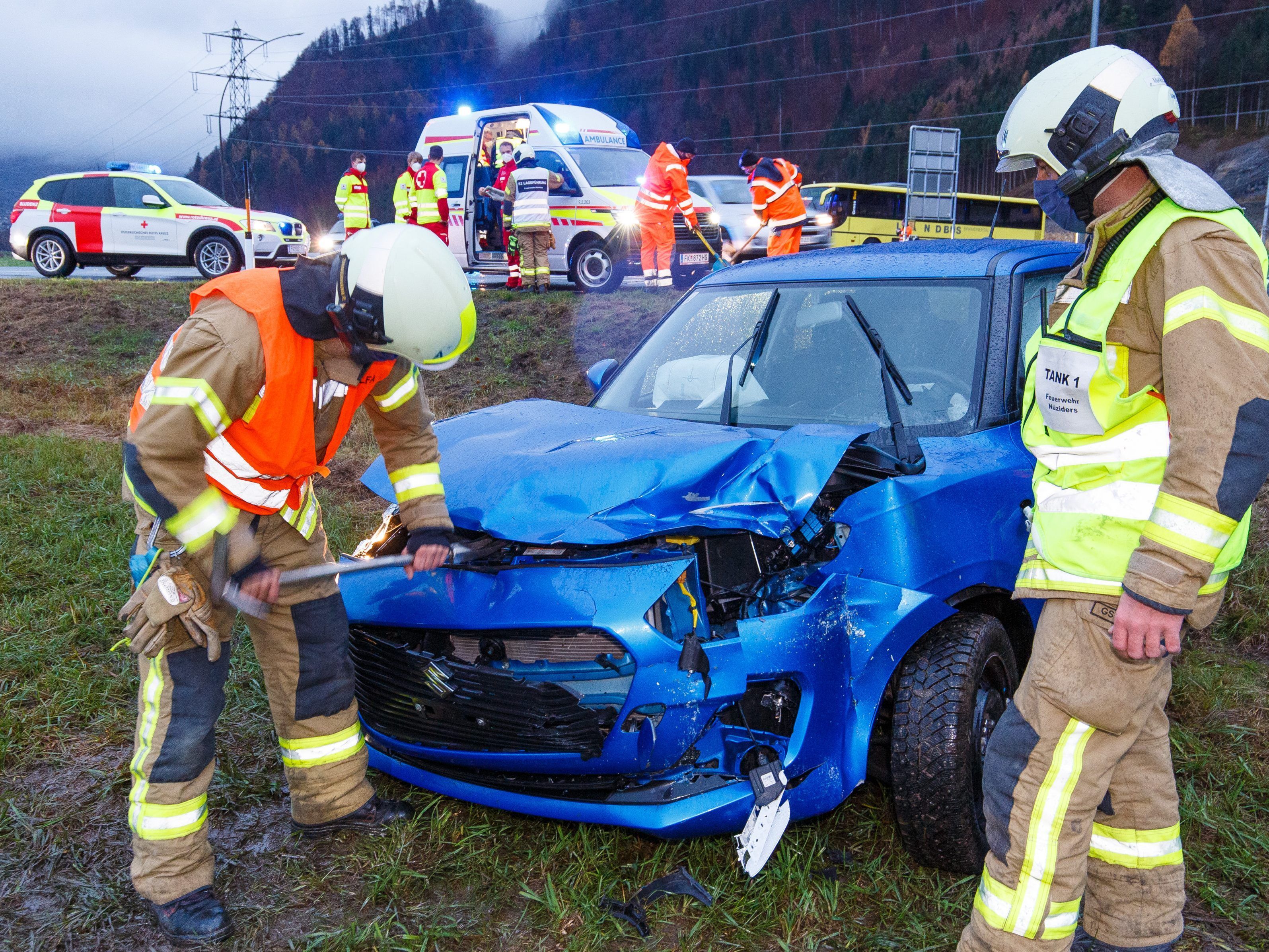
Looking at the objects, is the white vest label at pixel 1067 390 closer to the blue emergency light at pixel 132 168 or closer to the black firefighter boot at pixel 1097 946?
the black firefighter boot at pixel 1097 946

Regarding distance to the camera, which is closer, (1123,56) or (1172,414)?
(1172,414)

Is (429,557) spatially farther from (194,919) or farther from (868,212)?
(868,212)

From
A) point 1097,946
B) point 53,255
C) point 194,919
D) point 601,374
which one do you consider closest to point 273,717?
point 194,919

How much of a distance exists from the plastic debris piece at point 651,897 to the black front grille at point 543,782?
289 mm

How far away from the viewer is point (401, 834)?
271 centimetres

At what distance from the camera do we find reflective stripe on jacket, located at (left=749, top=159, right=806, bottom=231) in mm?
10469

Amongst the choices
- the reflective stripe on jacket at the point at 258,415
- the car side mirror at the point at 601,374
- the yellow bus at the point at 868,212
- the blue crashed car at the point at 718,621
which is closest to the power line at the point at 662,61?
the yellow bus at the point at 868,212

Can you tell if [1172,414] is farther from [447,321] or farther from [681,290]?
[681,290]

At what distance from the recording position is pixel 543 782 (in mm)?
2418

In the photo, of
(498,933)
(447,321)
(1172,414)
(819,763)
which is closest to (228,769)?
(498,933)

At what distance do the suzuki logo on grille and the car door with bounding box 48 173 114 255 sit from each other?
14.1 m

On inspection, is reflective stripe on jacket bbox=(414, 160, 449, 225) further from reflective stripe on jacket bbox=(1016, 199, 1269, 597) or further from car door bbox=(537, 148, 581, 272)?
reflective stripe on jacket bbox=(1016, 199, 1269, 597)

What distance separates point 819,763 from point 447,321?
1.42m

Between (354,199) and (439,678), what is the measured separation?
38.8 ft
